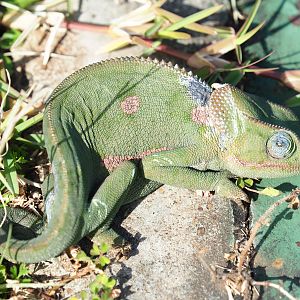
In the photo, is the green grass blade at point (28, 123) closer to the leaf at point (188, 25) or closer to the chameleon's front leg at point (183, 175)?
the chameleon's front leg at point (183, 175)

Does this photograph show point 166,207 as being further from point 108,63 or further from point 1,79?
point 1,79

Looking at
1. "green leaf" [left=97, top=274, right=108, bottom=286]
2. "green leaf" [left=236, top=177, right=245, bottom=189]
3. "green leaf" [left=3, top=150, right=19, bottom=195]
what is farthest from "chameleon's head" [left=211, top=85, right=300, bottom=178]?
"green leaf" [left=3, top=150, right=19, bottom=195]

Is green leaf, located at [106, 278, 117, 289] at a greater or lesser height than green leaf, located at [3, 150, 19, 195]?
lesser

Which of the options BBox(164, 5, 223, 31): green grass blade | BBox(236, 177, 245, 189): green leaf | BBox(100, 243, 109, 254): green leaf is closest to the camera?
BBox(100, 243, 109, 254): green leaf

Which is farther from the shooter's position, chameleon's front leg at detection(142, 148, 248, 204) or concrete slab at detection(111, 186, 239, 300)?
chameleon's front leg at detection(142, 148, 248, 204)

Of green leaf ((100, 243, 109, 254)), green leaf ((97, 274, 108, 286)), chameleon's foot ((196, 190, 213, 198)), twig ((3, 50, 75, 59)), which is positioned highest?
twig ((3, 50, 75, 59))

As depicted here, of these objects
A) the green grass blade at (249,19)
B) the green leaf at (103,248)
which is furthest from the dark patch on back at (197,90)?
the green leaf at (103,248)

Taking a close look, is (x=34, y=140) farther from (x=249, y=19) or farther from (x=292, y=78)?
(x=292, y=78)

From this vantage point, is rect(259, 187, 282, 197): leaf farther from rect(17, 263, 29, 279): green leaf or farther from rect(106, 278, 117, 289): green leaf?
rect(17, 263, 29, 279): green leaf
